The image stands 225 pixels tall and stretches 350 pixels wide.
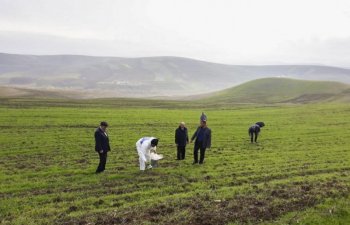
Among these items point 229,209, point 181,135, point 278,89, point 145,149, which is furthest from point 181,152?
point 278,89

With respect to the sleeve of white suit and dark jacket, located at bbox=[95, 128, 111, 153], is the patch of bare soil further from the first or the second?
dark jacket, located at bbox=[95, 128, 111, 153]

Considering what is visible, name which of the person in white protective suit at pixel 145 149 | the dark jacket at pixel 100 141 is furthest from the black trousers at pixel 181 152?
the dark jacket at pixel 100 141

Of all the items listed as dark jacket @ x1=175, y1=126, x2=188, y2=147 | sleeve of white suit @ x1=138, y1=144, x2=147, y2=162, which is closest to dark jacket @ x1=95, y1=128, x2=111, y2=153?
sleeve of white suit @ x1=138, y1=144, x2=147, y2=162

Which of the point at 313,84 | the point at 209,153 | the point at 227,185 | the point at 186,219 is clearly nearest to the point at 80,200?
the point at 186,219

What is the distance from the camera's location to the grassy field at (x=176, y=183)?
1366cm

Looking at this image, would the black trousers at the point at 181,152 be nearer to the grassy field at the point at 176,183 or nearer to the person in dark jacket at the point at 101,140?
the grassy field at the point at 176,183

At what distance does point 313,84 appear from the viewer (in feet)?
541

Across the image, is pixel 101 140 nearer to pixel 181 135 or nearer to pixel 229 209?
pixel 181 135

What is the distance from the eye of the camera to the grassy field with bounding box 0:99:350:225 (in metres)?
13.7

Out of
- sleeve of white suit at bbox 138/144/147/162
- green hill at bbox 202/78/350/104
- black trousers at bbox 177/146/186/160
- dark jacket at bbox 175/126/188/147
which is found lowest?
black trousers at bbox 177/146/186/160

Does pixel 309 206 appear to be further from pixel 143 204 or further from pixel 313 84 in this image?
pixel 313 84

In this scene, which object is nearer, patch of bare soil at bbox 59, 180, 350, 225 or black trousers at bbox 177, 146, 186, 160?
patch of bare soil at bbox 59, 180, 350, 225

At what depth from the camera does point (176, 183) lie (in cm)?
1861

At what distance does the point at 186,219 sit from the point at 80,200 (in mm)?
4863
